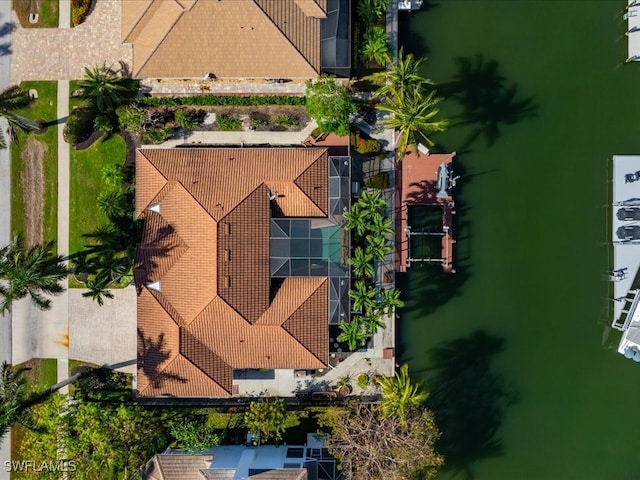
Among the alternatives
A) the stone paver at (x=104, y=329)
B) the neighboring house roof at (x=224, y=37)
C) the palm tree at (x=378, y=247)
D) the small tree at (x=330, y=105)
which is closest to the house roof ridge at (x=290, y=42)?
the neighboring house roof at (x=224, y=37)

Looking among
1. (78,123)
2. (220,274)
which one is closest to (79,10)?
(78,123)

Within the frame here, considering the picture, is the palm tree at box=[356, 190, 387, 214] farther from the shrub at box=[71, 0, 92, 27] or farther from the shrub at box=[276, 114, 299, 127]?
the shrub at box=[71, 0, 92, 27]

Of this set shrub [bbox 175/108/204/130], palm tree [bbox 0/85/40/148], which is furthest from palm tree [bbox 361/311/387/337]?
palm tree [bbox 0/85/40/148]

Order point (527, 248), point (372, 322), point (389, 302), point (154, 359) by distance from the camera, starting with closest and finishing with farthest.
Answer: point (372, 322), point (389, 302), point (154, 359), point (527, 248)

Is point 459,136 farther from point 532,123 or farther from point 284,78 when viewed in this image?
point 284,78

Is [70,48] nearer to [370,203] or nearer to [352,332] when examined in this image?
[370,203]

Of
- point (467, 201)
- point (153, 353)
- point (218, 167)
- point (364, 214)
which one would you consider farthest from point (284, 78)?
point (153, 353)
